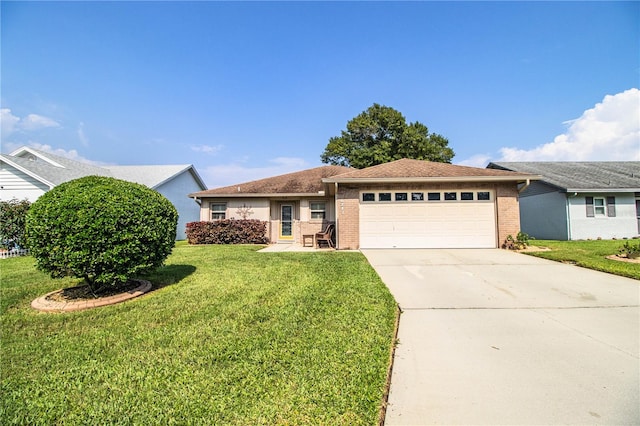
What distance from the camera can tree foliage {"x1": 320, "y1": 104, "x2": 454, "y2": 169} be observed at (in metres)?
26.3

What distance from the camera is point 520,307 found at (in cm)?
396

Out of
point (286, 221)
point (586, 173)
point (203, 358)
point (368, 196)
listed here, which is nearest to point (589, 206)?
point (586, 173)

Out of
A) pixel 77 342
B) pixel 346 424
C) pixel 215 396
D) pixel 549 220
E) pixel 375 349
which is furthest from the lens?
pixel 549 220

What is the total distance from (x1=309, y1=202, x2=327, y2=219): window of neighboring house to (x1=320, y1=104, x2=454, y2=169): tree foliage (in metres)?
13.8

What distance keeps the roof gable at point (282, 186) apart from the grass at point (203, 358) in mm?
9549

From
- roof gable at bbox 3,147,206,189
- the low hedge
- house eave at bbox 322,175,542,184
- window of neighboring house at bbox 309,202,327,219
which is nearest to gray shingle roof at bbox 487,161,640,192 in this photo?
house eave at bbox 322,175,542,184

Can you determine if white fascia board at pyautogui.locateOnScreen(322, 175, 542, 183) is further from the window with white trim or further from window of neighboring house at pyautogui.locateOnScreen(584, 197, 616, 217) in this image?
window of neighboring house at pyautogui.locateOnScreen(584, 197, 616, 217)

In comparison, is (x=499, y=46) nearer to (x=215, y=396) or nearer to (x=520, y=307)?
(x=520, y=307)

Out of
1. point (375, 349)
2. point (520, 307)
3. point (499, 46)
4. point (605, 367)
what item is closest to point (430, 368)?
point (375, 349)

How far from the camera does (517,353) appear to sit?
2631mm

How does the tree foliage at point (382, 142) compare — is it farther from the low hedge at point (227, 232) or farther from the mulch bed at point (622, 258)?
the mulch bed at point (622, 258)

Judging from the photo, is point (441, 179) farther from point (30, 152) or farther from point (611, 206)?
point (30, 152)

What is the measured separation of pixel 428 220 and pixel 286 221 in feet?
23.6

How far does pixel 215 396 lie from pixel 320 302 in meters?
2.25
